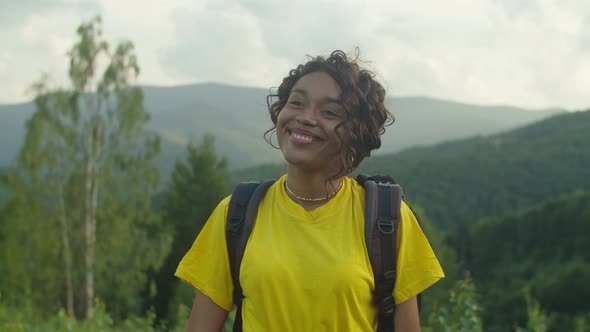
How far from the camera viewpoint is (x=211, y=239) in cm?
225

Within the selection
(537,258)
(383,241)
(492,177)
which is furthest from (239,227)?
(492,177)

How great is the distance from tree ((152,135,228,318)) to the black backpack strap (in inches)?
1083

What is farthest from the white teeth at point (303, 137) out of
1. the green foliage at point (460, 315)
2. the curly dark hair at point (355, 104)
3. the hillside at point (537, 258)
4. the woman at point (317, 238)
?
the hillside at point (537, 258)

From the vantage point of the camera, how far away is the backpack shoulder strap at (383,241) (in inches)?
83.2

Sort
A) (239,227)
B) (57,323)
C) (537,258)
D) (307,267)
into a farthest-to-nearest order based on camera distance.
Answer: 1. (537,258)
2. (57,323)
3. (239,227)
4. (307,267)

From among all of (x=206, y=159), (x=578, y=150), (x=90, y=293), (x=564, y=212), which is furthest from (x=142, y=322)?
(x=578, y=150)

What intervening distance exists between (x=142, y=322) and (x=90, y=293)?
1535 cm

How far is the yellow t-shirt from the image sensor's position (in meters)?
2.07

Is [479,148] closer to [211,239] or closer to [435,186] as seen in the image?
[435,186]

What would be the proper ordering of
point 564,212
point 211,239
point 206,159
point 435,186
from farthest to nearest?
point 435,186 → point 564,212 → point 206,159 → point 211,239

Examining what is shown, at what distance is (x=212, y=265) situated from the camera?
2232 mm

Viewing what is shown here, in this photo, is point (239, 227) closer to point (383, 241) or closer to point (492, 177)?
point (383, 241)

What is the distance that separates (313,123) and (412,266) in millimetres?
584

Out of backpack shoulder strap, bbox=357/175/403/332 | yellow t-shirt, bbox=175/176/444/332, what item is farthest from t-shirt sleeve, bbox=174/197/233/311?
backpack shoulder strap, bbox=357/175/403/332
